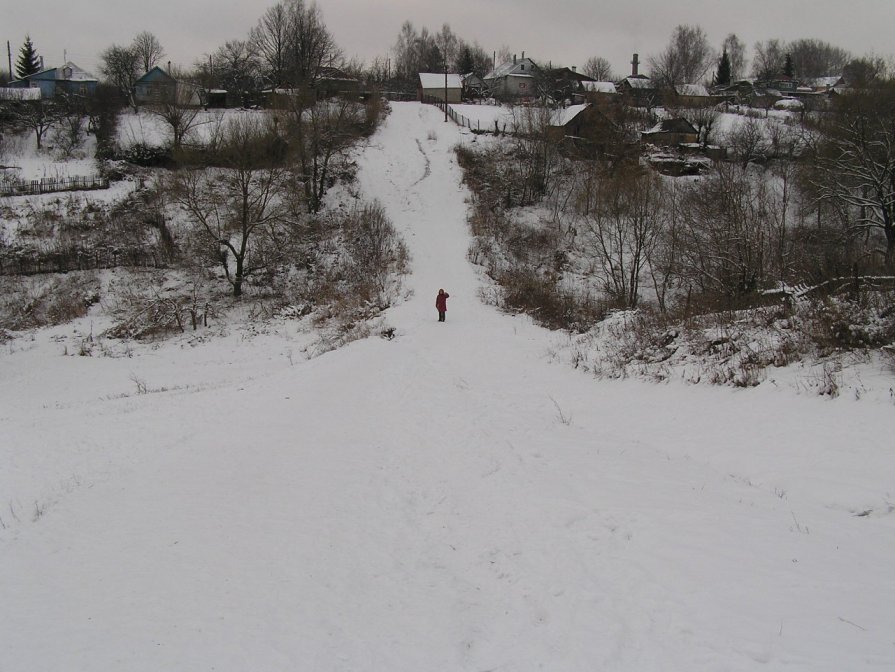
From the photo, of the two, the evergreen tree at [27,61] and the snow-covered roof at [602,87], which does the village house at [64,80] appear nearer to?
the evergreen tree at [27,61]

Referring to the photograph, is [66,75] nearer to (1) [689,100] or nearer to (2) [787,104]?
(1) [689,100]

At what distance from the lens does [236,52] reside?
56.0m

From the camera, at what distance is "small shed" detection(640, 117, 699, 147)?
4569 centimetres

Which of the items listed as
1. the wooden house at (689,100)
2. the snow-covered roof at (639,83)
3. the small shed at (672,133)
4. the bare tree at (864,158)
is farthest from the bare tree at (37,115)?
the snow-covered roof at (639,83)

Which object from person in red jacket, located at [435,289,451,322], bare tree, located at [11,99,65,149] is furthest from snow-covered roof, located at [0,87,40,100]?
person in red jacket, located at [435,289,451,322]

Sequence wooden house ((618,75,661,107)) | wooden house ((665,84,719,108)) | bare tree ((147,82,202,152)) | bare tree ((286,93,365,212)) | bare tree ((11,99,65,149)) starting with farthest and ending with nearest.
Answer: wooden house ((618,75,661,107)), wooden house ((665,84,719,108)), bare tree ((11,99,65,149)), bare tree ((147,82,202,152)), bare tree ((286,93,365,212))

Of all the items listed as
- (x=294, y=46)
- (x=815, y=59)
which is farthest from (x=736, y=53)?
(x=294, y=46)

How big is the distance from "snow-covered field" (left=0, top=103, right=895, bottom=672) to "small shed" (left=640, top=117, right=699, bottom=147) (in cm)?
4024

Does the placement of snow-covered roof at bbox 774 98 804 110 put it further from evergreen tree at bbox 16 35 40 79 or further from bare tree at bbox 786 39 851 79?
evergreen tree at bbox 16 35 40 79

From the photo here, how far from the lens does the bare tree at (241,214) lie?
2761 centimetres

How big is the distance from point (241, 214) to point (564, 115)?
95.3 ft

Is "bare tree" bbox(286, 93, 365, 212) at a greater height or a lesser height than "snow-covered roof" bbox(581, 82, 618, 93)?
lesser

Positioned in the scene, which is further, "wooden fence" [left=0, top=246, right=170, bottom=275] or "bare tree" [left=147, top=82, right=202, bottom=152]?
"bare tree" [left=147, top=82, right=202, bottom=152]

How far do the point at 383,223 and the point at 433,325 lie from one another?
50.7 feet
